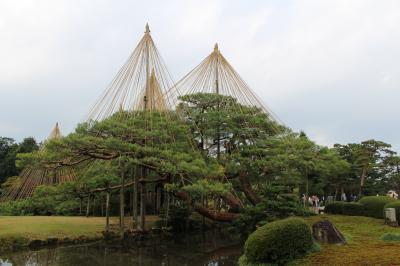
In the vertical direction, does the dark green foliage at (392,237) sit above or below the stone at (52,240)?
above

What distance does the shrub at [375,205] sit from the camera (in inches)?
701

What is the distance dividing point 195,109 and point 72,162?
6607mm

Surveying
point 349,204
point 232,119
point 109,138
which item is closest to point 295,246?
point 109,138

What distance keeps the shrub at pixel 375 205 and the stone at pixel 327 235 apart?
7432 mm

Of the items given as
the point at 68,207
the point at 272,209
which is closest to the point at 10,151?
the point at 68,207

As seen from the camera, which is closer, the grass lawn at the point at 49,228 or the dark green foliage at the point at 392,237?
the dark green foliage at the point at 392,237

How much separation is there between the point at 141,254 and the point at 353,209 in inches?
433

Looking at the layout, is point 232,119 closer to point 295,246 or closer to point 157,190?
point 157,190

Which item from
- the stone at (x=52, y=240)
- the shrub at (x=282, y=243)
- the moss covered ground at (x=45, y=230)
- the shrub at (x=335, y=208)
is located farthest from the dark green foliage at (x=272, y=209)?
the stone at (x=52, y=240)

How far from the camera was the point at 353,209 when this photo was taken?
19641 mm

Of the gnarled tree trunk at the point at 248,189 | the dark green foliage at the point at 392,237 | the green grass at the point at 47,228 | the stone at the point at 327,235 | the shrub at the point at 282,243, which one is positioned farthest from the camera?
the gnarled tree trunk at the point at 248,189

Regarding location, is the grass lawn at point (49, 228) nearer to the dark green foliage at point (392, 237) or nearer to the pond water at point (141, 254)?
the pond water at point (141, 254)

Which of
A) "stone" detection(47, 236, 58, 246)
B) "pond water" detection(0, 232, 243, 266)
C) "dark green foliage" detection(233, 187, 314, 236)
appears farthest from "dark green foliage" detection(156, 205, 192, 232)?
"stone" detection(47, 236, 58, 246)

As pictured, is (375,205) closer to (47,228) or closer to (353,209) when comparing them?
(353,209)
